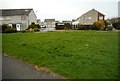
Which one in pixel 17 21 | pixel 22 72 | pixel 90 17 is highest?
pixel 90 17

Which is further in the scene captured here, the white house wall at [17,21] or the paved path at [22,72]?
the white house wall at [17,21]

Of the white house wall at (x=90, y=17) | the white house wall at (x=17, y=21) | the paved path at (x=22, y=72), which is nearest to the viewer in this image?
the paved path at (x=22, y=72)

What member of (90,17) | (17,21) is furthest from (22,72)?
(90,17)

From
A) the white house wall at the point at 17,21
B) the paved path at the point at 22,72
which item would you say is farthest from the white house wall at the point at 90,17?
the paved path at the point at 22,72

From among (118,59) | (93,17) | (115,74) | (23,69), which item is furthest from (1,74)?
(93,17)

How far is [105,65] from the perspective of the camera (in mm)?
11219

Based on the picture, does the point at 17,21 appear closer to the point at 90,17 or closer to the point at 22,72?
the point at 90,17

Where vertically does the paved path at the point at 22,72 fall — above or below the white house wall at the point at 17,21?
below

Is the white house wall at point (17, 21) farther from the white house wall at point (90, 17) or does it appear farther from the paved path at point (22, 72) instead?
the paved path at point (22, 72)

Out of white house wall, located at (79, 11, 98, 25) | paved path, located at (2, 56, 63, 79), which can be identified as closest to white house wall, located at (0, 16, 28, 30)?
white house wall, located at (79, 11, 98, 25)

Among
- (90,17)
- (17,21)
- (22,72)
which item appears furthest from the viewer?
(90,17)

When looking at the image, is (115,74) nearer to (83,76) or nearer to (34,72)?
(83,76)

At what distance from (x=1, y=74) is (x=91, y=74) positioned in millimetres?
3911

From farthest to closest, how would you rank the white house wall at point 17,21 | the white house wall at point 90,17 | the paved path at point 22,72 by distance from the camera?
1. the white house wall at point 90,17
2. the white house wall at point 17,21
3. the paved path at point 22,72
